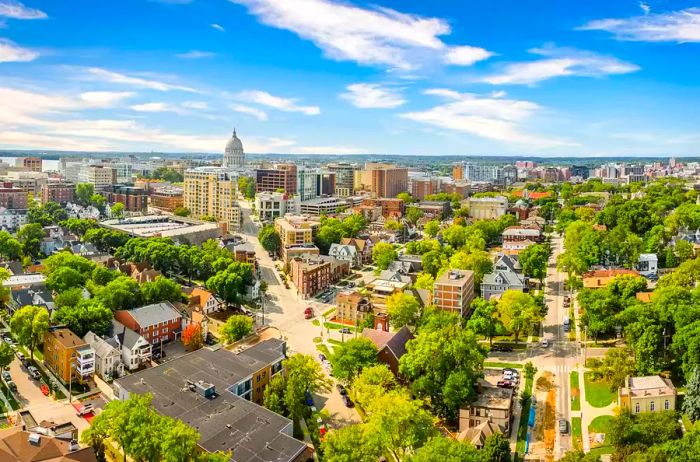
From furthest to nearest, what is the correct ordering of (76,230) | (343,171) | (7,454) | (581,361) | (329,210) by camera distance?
(343,171)
(329,210)
(76,230)
(581,361)
(7,454)

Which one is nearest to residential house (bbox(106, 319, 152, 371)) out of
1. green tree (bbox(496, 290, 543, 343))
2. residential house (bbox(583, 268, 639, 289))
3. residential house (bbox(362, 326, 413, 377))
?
residential house (bbox(362, 326, 413, 377))

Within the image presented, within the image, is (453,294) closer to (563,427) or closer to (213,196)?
(563,427)

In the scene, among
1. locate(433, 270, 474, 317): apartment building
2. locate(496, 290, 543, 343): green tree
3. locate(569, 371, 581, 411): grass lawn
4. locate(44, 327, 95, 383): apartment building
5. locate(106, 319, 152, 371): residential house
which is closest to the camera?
locate(569, 371, 581, 411): grass lawn

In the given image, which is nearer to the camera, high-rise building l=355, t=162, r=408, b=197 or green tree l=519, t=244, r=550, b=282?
green tree l=519, t=244, r=550, b=282

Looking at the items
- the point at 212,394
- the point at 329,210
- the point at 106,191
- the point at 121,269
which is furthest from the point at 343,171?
the point at 212,394

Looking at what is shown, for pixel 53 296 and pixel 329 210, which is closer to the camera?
pixel 53 296

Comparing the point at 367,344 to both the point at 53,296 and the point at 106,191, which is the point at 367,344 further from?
the point at 106,191

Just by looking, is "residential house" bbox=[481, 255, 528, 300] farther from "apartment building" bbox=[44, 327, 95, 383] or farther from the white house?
"apartment building" bbox=[44, 327, 95, 383]
